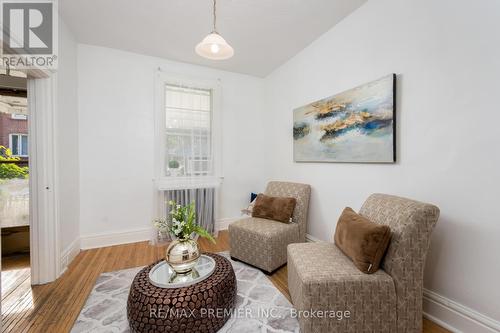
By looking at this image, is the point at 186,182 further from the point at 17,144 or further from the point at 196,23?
the point at 17,144

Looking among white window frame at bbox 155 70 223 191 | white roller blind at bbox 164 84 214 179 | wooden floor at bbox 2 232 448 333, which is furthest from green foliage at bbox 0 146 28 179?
white roller blind at bbox 164 84 214 179

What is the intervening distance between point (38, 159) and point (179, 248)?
172cm

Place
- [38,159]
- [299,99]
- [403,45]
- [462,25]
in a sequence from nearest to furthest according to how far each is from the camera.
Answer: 1. [462,25]
2. [403,45]
3. [38,159]
4. [299,99]

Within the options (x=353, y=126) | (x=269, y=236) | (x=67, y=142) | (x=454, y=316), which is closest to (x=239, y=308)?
(x=269, y=236)

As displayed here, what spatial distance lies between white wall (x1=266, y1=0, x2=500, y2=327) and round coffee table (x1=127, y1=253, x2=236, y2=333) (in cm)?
164

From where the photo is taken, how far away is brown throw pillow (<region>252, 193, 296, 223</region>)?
261 cm

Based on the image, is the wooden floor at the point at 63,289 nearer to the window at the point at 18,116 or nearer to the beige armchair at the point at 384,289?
the beige armchair at the point at 384,289

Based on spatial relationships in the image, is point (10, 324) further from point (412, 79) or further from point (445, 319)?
point (412, 79)

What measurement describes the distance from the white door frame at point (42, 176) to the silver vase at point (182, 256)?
1469 millimetres

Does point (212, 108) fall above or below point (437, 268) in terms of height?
above

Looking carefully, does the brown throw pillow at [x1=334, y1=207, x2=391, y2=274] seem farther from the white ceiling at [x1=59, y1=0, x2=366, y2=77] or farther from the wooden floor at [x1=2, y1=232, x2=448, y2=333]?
the white ceiling at [x1=59, y1=0, x2=366, y2=77]

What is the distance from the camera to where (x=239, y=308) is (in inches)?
68.9

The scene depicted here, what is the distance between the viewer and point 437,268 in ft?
5.28

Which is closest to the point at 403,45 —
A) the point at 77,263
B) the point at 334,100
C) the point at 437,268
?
the point at 334,100
